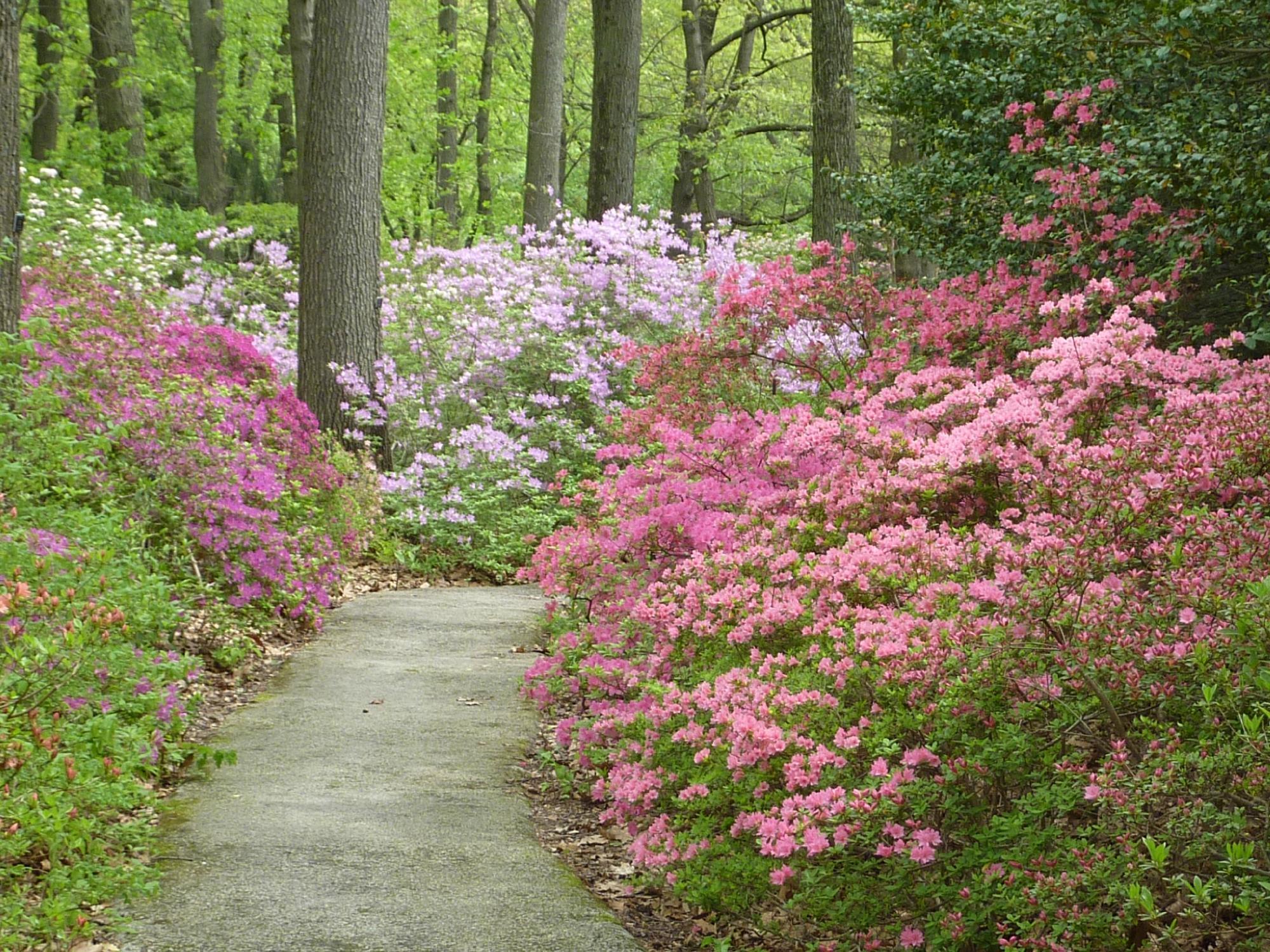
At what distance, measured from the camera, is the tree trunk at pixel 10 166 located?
6.68 m

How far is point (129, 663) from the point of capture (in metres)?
4.76

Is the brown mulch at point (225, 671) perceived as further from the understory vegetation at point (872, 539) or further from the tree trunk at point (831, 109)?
the tree trunk at point (831, 109)

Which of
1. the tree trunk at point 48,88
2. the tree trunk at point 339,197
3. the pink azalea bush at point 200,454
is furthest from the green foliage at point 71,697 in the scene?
the tree trunk at point 48,88

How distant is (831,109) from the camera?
10758mm

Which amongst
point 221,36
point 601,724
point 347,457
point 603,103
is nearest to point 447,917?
point 601,724

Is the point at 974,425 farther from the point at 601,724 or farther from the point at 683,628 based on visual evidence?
the point at 601,724

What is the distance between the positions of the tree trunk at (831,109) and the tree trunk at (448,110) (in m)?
13.6

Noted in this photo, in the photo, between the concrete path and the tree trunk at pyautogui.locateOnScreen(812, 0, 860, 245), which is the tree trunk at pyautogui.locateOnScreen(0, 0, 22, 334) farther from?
the tree trunk at pyautogui.locateOnScreen(812, 0, 860, 245)

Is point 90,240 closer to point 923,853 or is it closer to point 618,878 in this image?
point 618,878

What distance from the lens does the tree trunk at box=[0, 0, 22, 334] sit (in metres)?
6.68

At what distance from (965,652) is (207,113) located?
1946 centimetres

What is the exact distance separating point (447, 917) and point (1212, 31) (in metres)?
4.63

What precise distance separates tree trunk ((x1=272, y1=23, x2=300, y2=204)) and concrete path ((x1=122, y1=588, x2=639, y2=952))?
1485 centimetres

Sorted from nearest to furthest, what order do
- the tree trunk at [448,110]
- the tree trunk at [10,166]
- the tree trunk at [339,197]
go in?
the tree trunk at [10,166] < the tree trunk at [339,197] < the tree trunk at [448,110]
